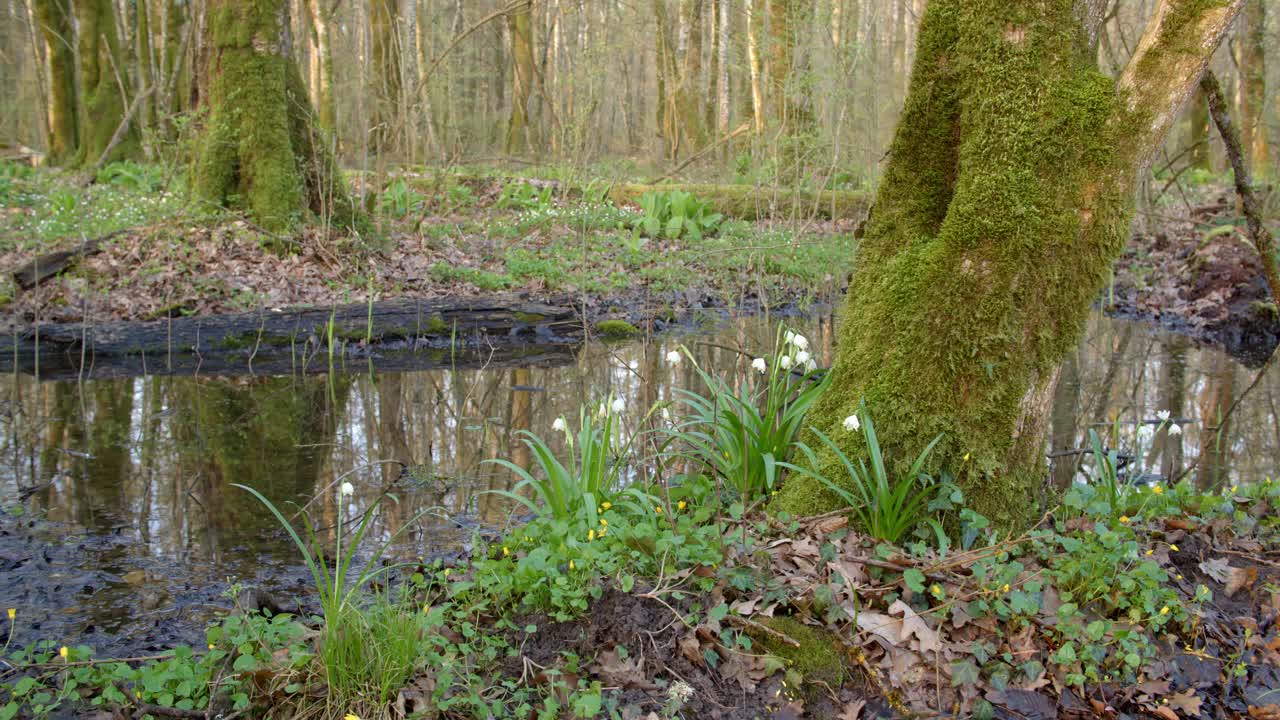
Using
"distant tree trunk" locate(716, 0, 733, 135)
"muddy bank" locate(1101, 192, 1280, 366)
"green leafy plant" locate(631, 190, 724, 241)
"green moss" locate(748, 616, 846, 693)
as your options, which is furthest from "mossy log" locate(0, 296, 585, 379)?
"distant tree trunk" locate(716, 0, 733, 135)

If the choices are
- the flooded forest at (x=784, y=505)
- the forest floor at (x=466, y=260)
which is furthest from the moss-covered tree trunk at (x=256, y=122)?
the flooded forest at (x=784, y=505)

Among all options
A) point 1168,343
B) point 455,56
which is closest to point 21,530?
point 1168,343

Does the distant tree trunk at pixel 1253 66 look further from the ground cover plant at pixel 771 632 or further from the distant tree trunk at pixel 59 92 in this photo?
the distant tree trunk at pixel 59 92

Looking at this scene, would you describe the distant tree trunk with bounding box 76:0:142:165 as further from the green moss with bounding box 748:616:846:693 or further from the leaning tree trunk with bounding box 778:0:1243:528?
the green moss with bounding box 748:616:846:693

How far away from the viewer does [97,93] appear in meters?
17.0

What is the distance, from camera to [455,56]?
67.9 ft

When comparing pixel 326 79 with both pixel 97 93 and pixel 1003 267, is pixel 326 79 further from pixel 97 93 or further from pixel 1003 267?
pixel 1003 267

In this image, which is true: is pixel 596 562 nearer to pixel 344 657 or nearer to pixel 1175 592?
pixel 344 657

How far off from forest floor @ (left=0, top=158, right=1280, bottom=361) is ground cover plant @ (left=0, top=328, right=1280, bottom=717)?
5571 millimetres

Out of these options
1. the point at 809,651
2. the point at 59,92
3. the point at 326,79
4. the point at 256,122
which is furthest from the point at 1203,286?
the point at 59,92

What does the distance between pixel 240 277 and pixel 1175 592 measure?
9985mm

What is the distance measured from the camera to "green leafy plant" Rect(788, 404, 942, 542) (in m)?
3.42

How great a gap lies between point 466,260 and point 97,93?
982cm

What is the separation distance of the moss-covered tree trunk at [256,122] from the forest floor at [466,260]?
1.31 feet
